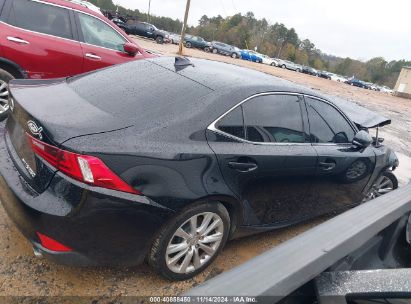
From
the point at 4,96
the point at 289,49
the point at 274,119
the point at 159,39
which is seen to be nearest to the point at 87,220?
the point at 274,119

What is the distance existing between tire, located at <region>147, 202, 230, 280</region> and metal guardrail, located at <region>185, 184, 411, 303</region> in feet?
2.78

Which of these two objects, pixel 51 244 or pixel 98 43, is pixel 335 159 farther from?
pixel 98 43

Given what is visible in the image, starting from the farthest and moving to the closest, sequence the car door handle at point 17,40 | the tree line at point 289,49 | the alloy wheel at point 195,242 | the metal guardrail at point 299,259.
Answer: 1. the tree line at point 289,49
2. the car door handle at point 17,40
3. the alloy wheel at point 195,242
4. the metal guardrail at point 299,259

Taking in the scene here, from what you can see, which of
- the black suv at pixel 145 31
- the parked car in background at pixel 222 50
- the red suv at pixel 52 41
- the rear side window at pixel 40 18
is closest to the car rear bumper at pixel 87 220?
the red suv at pixel 52 41

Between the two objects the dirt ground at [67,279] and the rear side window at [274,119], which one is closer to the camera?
the dirt ground at [67,279]

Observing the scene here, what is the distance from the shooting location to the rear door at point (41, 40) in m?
4.55

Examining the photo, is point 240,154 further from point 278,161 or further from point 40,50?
point 40,50

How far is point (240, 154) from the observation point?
2.59 metres

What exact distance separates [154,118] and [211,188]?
2.04 feet

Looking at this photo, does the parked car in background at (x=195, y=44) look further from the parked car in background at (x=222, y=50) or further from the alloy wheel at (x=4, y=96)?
the alloy wheel at (x=4, y=96)

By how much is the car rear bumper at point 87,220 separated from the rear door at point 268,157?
2.12 feet

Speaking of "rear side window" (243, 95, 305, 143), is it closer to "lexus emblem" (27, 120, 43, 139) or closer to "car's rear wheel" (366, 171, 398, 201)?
"lexus emblem" (27, 120, 43, 139)

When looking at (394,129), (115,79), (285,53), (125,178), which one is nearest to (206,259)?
(125,178)

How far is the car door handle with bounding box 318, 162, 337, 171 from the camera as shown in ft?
10.6
